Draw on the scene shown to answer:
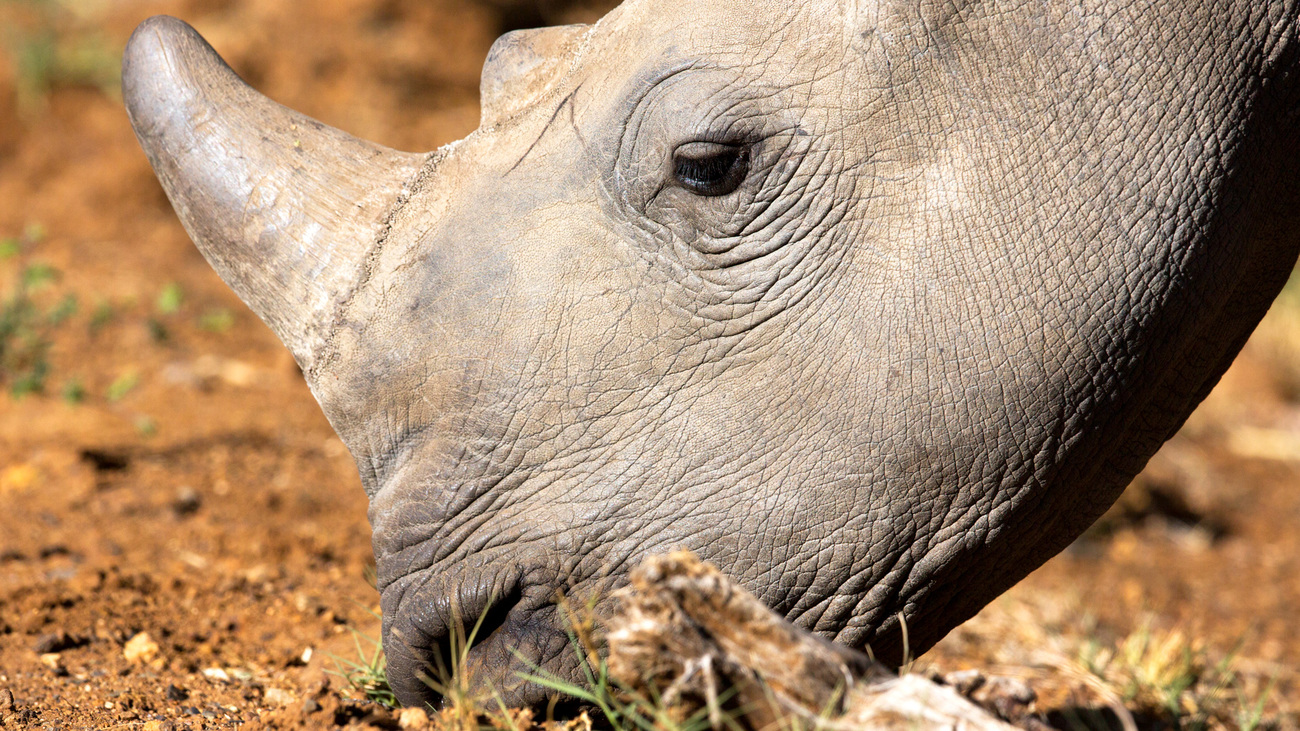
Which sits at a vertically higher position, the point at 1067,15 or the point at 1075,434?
the point at 1067,15

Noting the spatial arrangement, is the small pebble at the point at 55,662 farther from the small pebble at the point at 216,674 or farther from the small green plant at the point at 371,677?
the small green plant at the point at 371,677

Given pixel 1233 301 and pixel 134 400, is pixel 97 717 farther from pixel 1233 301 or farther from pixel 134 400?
pixel 134 400

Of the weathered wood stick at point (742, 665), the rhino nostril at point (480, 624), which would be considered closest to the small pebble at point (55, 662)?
the rhino nostril at point (480, 624)

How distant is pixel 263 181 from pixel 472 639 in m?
1.09

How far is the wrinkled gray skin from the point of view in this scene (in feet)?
7.60

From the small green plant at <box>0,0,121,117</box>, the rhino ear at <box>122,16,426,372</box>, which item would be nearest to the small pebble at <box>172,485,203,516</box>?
the rhino ear at <box>122,16,426,372</box>

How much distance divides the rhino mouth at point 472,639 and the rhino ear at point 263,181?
1.94 ft

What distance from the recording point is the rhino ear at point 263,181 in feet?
8.30

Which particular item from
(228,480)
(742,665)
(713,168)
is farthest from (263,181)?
(228,480)

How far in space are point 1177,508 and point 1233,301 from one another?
14.0 feet

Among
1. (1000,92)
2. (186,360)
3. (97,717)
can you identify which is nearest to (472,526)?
(97,717)

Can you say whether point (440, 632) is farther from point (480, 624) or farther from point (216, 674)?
point (216, 674)

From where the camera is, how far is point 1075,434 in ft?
7.89

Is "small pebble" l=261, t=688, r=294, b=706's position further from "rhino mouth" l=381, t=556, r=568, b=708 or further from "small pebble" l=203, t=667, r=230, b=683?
"rhino mouth" l=381, t=556, r=568, b=708
